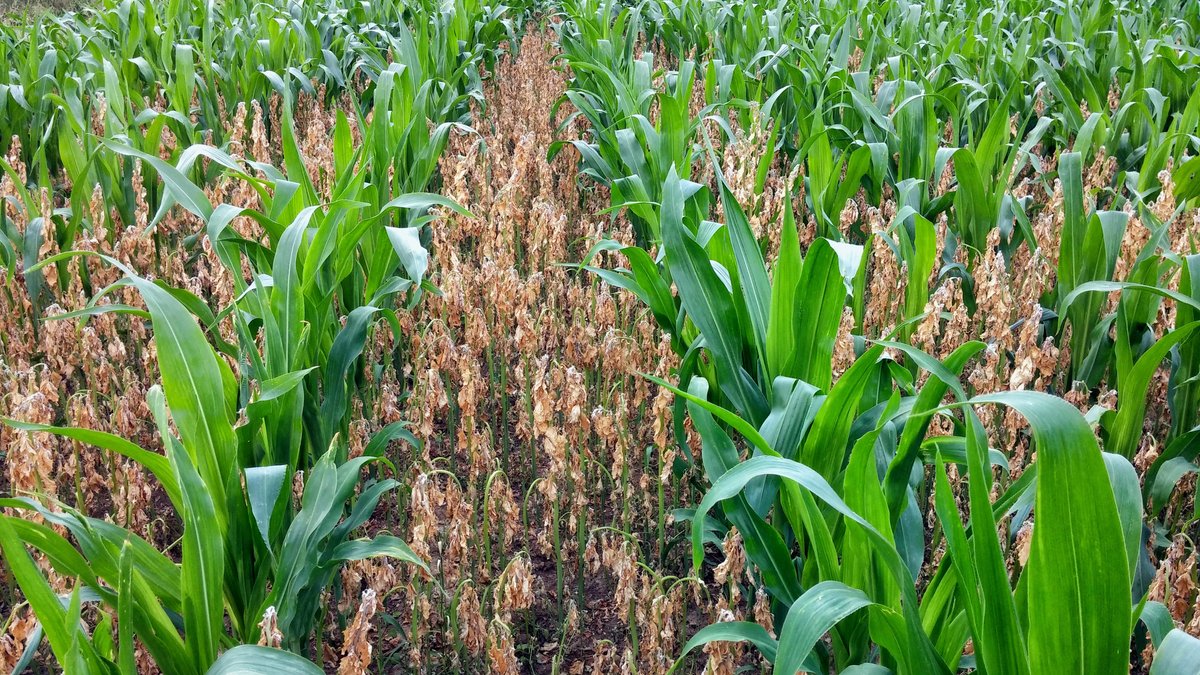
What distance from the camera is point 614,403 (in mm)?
2590

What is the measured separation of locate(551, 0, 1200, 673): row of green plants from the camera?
40.3 inches

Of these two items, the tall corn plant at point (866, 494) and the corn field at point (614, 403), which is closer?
the tall corn plant at point (866, 494)

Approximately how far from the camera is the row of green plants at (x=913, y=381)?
1023 millimetres

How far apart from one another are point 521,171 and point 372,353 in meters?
0.96

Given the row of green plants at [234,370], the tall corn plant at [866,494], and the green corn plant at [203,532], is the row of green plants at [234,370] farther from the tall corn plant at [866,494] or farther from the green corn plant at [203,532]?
the tall corn plant at [866,494]

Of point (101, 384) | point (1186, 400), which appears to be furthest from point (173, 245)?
point (1186, 400)

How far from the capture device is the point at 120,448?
4.69 ft

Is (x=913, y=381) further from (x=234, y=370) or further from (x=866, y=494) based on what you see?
(x=234, y=370)

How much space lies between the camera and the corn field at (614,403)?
1269 millimetres

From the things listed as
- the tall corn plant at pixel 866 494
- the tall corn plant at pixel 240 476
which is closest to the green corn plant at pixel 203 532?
the tall corn plant at pixel 240 476

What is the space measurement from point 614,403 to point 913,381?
2.52 feet

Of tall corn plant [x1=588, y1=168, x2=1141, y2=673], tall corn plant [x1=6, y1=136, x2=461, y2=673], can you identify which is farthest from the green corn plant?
tall corn plant [x1=588, y1=168, x2=1141, y2=673]

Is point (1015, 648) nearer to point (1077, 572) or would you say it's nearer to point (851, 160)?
point (1077, 572)

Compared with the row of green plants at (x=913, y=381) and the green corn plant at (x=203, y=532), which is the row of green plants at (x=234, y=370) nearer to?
the green corn plant at (x=203, y=532)
